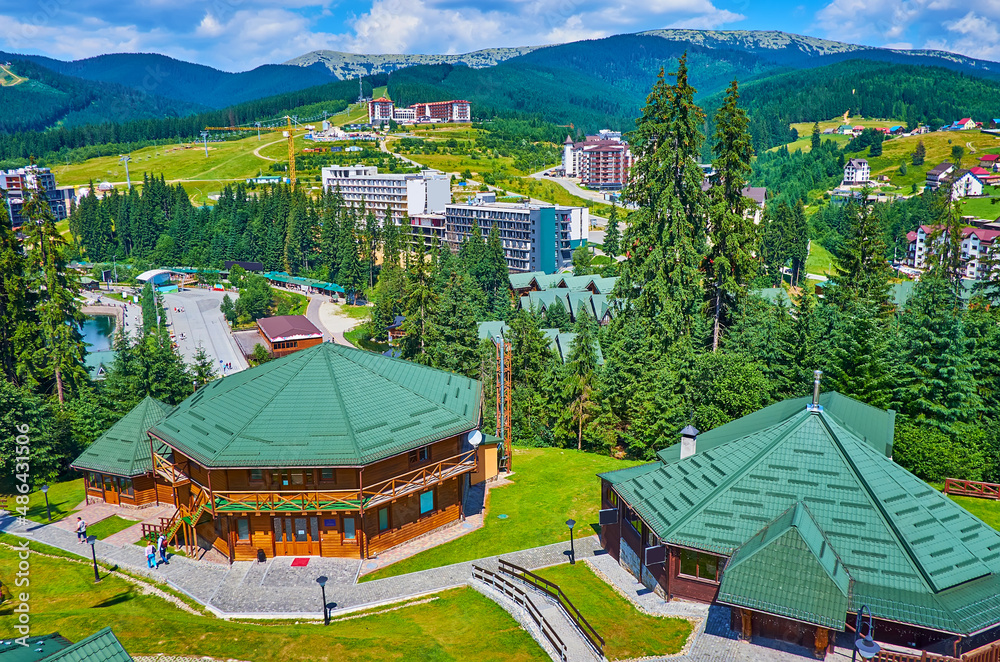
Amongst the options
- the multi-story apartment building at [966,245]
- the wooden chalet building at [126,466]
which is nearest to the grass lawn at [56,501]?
the wooden chalet building at [126,466]

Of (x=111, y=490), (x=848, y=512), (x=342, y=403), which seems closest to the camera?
(x=848, y=512)

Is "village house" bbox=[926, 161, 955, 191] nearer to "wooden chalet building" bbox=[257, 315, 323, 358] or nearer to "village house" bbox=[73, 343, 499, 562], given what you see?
"wooden chalet building" bbox=[257, 315, 323, 358]

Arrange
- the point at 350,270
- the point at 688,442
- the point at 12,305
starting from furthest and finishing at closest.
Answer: the point at 350,270 < the point at 12,305 < the point at 688,442

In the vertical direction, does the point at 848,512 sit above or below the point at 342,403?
below

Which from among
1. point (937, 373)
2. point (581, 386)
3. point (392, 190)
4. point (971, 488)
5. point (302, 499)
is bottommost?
point (971, 488)

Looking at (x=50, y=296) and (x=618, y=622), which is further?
(x=50, y=296)

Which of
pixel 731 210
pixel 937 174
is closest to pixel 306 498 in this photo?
pixel 731 210

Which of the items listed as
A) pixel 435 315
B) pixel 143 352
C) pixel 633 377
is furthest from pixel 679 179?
pixel 143 352

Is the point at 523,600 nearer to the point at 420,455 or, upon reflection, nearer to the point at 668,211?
the point at 420,455

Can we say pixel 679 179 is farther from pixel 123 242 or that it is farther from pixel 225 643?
pixel 123 242
